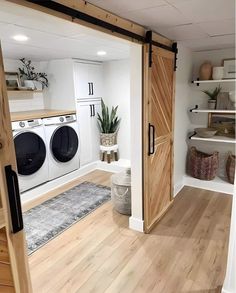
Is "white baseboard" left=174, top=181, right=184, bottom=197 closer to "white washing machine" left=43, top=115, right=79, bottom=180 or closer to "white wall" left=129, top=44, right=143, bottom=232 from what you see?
Answer: "white wall" left=129, top=44, right=143, bottom=232

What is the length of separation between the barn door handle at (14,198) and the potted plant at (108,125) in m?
3.37

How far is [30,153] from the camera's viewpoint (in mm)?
3432

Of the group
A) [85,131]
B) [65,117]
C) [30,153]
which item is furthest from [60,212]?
[85,131]

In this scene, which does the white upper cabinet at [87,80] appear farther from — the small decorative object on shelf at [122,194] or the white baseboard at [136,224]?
the white baseboard at [136,224]

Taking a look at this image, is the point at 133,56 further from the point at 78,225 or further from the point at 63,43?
the point at 78,225

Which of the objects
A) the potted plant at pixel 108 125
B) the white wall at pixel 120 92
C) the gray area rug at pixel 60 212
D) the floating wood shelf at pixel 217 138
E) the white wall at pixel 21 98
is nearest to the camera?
the gray area rug at pixel 60 212

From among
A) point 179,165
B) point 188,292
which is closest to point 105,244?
point 188,292

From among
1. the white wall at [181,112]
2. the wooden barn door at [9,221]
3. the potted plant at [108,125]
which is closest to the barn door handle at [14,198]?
the wooden barn door at [9,221]

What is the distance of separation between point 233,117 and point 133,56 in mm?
2032

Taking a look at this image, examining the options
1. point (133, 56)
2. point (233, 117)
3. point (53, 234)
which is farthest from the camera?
point (233, 117)

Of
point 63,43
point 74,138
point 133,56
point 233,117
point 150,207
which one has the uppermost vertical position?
point 63,43

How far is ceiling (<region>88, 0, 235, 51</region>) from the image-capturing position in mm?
1566

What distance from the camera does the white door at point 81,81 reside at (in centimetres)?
396

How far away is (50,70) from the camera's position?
4.12 m
